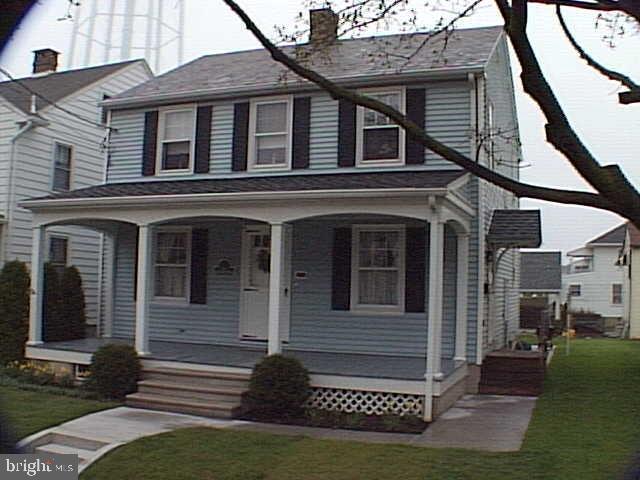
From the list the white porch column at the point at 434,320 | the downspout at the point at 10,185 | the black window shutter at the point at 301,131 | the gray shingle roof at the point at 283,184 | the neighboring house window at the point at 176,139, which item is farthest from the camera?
the downspout at the point at 10,185

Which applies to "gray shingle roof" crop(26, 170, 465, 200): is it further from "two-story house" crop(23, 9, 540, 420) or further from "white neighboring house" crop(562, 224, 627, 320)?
"white neighboring house" crop(562, 224, 627, 320)

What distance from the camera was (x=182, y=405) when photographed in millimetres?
9617

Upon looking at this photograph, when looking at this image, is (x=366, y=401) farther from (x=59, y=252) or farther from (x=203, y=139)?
(x=59, y=252)

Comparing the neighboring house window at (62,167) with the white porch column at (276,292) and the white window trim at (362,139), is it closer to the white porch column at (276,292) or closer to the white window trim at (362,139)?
the white window trim at (362,139)

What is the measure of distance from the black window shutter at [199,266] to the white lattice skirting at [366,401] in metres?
4.09

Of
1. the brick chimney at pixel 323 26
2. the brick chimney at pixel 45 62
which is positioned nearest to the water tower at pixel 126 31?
the brick chimney at pixel 323 26

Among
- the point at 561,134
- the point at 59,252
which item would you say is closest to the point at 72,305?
the point at 59,252

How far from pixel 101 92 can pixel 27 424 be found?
11684 millimetres

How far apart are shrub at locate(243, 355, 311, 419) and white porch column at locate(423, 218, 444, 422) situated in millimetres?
1611

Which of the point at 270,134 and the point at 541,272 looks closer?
the point at 270,134

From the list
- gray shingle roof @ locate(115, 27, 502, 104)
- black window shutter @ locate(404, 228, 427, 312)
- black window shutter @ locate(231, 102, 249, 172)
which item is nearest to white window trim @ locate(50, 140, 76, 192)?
gray shingle roof @ locate(115, 27, 502, 104)

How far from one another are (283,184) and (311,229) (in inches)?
52.9

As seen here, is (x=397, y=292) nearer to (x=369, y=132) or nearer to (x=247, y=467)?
(x=369, y=132)

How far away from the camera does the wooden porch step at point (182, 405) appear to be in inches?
368
